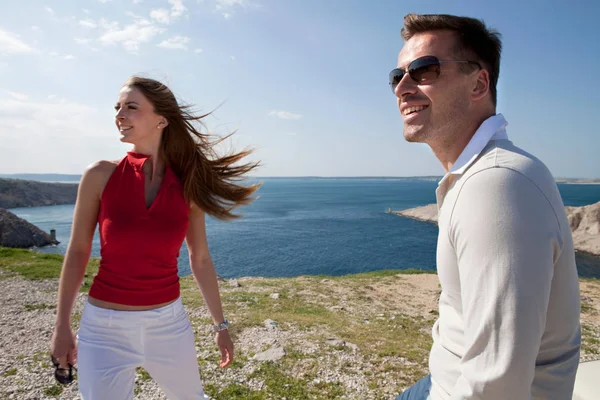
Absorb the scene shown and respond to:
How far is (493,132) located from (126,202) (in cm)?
241

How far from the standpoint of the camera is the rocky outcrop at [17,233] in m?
41.1

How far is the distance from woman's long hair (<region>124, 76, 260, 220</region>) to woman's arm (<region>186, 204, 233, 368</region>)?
13 cm

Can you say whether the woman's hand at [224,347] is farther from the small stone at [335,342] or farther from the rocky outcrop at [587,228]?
the rocky outcrop at [587,228]

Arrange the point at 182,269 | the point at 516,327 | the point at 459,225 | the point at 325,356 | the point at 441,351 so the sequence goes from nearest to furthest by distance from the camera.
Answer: the point at 516,327 → the point at 459,225 → the point at 441,351 → the point at 325,356 → the point at 182,269

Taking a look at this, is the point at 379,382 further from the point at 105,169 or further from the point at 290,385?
the point at 105,169

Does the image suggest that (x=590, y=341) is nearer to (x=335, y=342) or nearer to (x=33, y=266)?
(x=335, y=342)

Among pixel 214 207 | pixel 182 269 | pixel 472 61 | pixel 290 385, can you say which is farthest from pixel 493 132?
pixel 182 269

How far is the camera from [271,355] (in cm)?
705

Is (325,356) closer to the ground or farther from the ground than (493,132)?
closer to the ground

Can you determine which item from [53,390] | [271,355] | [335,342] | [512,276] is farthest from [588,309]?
[53,390]

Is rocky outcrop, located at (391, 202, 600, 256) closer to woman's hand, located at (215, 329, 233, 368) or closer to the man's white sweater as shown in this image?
woman's hand, located at (215, 329, 233, 368)

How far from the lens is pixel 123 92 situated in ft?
9.63

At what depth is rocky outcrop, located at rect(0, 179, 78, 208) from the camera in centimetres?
10300

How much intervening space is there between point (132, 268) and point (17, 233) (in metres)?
50.2
